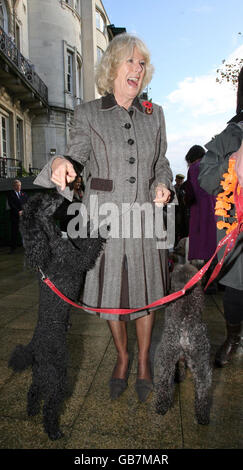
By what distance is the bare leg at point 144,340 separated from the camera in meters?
2.25

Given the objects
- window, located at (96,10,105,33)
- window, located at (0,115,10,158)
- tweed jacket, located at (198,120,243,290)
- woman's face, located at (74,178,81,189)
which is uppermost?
window, located at (96,10,105,33)

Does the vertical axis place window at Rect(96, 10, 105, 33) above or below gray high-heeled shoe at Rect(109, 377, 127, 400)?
above

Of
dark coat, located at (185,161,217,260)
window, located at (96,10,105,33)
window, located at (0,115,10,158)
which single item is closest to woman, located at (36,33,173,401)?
→ dark coat, located at (185,161,217,260)

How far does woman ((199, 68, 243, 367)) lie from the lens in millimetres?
1816

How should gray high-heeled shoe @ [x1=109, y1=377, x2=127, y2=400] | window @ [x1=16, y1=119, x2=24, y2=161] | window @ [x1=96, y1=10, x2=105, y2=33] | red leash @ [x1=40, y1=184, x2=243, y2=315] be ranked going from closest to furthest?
red leash @ [x1=40, y1=184, x2=243, y2=315] < gray high-heeled shoe @ [x1=109, y1=377, x2=127, y2=400] < window @ [x1=16, y1=119, x2=24, y2=161] < window @ [x1=96, y1=10, x2=105, y2=33]

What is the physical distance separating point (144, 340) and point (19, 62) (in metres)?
17.9

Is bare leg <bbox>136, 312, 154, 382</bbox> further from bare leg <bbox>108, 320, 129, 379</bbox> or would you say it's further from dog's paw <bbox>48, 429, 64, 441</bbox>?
dog's paw <bbox>48, 429, 64, 441</bbox>

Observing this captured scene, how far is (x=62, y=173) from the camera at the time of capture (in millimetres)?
1687

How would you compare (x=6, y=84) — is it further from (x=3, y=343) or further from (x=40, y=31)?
(x=3, y=343)
